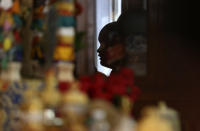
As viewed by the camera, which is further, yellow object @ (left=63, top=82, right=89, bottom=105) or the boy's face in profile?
the boy's face in profile

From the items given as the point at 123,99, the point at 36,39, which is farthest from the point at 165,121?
the point at 36,39

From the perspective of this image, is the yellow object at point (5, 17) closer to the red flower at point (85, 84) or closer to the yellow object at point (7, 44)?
the yellow object at point (7, 44)

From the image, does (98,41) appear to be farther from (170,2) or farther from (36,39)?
(36,39)

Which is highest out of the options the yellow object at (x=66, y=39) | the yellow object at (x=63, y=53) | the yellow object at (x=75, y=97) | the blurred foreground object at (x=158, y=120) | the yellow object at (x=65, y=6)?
the yellow object at (x=65, y=6)

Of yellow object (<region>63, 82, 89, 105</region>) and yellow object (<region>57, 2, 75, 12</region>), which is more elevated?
yellow object (<region>57, 2, 75, 12</region>)

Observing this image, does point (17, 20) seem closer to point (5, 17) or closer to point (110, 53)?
point (5, 17)

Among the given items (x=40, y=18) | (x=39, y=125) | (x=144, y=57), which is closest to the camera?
(x=39, y=125)

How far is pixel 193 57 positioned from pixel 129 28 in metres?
0.15

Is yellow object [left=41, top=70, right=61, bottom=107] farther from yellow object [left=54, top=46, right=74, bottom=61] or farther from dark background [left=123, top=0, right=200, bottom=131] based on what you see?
dark background [left=123, top=0, right=200, bottom=131]

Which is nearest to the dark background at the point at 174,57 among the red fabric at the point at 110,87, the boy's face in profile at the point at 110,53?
the boy's face in profile at the point at 110,53

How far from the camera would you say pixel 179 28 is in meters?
0.90

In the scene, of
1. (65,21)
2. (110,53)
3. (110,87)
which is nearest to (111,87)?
(110,87)

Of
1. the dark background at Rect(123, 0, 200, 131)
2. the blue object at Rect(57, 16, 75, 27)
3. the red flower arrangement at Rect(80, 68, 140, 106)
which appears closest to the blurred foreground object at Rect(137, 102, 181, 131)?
the red flower arrangement at Rect(80, 68, 140, 106)

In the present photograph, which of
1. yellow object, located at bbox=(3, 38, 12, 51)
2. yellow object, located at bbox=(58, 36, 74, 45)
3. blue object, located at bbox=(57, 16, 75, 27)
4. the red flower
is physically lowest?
the red flower
